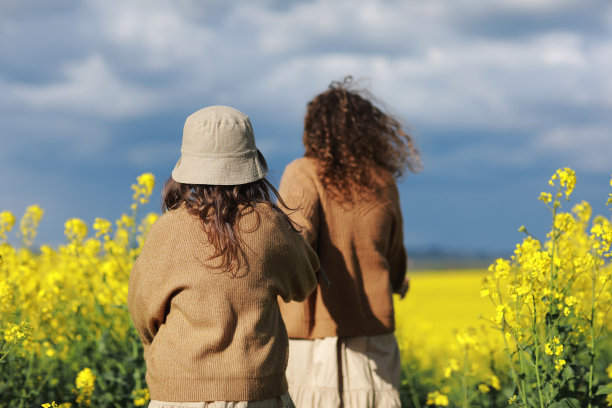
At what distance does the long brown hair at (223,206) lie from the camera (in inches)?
82.9

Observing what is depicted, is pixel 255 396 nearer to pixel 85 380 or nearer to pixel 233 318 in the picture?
pixel 233 318

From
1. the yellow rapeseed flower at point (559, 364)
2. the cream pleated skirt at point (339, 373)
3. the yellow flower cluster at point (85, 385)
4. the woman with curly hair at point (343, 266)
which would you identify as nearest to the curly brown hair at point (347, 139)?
the woman with curly hair at point (343, 266)

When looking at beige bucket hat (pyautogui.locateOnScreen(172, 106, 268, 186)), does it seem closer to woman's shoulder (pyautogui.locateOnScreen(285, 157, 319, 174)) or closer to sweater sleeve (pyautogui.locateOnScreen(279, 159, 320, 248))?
sweater sleeve (pyautogui.locateOnScreen(279, 159, 320, 248))

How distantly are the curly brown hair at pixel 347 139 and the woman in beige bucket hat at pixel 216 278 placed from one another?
940mm

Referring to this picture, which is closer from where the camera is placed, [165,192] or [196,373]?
[196,373]

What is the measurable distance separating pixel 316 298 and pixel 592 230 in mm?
1218

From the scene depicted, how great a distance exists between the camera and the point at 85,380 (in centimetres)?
333

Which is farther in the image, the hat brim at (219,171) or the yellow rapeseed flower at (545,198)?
the yellow rapeseed flower at (545,198)

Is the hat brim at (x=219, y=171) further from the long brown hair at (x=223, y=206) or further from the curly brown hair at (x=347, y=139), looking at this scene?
the curly brown hair at (x=347, y=139)

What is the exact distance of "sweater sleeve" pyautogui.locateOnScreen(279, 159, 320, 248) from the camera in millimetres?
3031

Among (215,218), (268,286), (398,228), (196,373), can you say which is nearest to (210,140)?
(215,218)

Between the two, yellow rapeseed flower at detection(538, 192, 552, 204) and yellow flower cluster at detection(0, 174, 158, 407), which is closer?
yellow rapeseed flower at detection(538, 192, 552, 204)

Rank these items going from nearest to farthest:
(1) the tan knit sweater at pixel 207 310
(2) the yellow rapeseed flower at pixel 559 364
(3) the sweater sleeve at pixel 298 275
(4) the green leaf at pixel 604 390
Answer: (1) the tan knit sweater at pixel 207 310, (3) the sweater sleeve at pixel 298 275, (2) the yellow rapeseed flower at pixel 559 364, (4) the green leaf at pixel 604 390

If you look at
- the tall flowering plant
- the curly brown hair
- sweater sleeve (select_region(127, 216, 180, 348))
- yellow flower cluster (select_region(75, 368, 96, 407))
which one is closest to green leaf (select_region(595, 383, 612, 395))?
the tall flowering plant
